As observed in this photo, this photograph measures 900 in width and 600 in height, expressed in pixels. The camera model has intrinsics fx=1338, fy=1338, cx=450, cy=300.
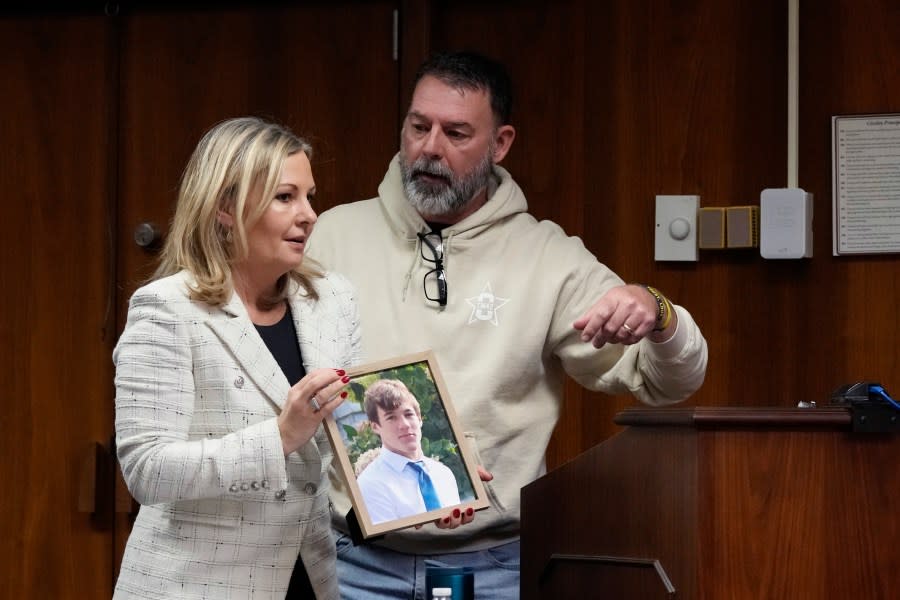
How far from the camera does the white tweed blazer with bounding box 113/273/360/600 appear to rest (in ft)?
6.71

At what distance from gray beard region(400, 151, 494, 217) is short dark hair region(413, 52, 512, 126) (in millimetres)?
201

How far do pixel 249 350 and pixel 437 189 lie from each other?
0.93m

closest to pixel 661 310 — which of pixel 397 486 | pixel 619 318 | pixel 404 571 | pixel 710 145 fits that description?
pixel 619 318

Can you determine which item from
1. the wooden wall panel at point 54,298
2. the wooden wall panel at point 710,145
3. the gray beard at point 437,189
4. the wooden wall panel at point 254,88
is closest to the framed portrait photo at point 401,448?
the gray beard at point 437,189

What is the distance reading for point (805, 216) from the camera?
3.47m

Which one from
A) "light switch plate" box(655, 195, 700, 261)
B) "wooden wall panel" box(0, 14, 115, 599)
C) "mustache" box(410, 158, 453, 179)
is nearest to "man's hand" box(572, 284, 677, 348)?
"mustache" box(410, 158, 453, 179)

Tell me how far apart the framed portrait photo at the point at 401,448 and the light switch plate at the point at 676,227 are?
58.2 inches

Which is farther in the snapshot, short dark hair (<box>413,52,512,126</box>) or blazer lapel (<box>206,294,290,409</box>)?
short dark hair (<box>413,52,512,126</box>)

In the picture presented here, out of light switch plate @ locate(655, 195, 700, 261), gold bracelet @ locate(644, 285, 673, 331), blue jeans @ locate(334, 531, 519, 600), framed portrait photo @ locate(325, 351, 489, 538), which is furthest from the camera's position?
light switch plate @ locate(655, 195, 700, 261)

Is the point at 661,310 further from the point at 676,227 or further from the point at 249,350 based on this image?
the point at 676,227

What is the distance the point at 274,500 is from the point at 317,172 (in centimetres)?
193

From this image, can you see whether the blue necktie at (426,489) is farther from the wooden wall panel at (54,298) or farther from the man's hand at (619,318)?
the wooden wall panel at (54,298)

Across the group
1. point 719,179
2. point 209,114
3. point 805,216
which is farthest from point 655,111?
point 209,114

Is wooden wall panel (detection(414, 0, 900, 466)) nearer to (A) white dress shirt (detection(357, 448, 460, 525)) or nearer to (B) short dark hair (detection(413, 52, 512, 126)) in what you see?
(B) short dark hair (detection(413, 52, 512, 126))
